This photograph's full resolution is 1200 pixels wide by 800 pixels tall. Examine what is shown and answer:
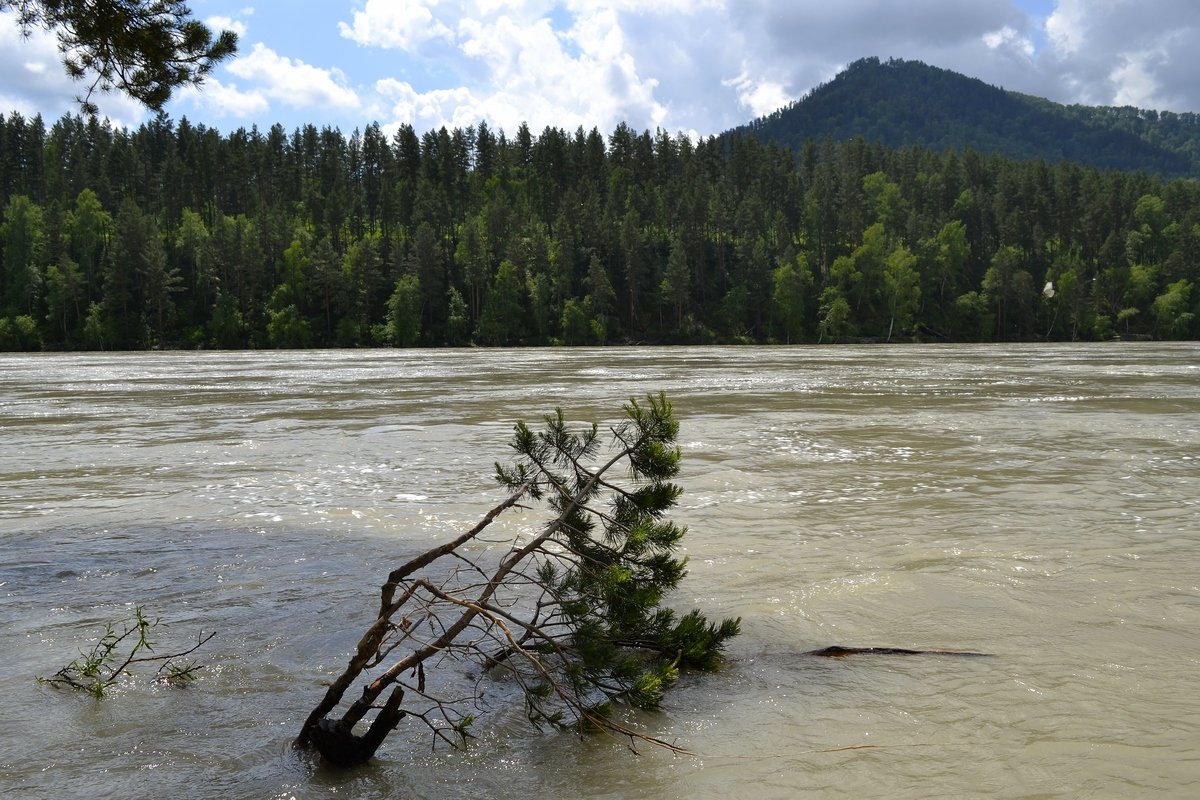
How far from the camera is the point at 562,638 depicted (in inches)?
215

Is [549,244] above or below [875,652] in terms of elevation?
above

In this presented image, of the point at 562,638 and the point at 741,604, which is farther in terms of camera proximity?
the point at 741,604

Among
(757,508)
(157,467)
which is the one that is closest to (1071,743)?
(757,508)

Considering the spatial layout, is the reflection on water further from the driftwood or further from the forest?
the forest

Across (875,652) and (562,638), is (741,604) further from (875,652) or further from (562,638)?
(562,638)

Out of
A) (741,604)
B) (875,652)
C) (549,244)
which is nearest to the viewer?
(875,652)

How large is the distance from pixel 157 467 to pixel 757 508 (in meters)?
8.34

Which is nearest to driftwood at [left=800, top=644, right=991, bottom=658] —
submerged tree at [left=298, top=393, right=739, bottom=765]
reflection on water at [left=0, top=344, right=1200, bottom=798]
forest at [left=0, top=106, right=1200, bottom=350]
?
reflection on water at [left=0, top=344, right=1200, bottom=798]

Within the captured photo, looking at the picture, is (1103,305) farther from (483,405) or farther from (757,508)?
(757,508)

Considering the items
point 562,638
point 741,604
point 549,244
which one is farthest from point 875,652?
point 549,244

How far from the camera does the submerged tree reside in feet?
13.4

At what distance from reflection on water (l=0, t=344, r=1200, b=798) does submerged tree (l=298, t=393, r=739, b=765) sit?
0.58 ft

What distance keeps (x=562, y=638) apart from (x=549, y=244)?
112 m

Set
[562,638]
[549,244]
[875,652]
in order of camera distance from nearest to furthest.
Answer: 1. [875,652]
2. [562,638]
3. [549,244]
